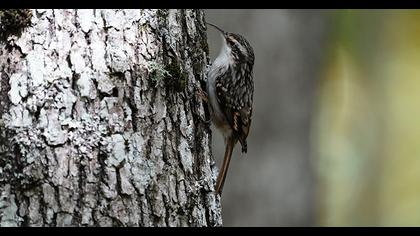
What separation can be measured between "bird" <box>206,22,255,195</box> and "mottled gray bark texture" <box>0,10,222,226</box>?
4.27ft

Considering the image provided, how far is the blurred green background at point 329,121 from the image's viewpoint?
17.2 feet

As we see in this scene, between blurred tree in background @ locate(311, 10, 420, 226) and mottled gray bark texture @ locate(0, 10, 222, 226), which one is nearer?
mottled gray bark texture @ locate(0, 10, 222, 226)

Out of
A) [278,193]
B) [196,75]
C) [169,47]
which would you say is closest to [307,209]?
[278,193]

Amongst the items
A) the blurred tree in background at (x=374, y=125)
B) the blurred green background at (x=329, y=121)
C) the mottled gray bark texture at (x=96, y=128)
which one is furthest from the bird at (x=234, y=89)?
the blurred tree in background at (x=374, y=125)

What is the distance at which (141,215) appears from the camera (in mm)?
2875

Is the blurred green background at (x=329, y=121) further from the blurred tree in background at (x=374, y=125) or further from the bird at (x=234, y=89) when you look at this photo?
the bird at (x=234, y=89)

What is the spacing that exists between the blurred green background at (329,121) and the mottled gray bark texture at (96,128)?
1950 mm

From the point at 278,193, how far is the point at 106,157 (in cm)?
257

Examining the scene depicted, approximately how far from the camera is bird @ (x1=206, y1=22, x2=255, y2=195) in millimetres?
4500

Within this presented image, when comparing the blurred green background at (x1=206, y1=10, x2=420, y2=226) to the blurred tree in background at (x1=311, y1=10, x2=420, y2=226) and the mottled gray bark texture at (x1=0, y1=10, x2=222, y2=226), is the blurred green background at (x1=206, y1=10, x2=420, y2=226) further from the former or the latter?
the mottled gray bark texture at (x1=0, y1=10, x2=222, y2=226)

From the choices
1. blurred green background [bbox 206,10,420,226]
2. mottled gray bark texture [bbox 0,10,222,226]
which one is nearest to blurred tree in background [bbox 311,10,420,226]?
blurred green background [bbox 206,10,420,226]

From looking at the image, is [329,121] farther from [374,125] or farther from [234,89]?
[234,89]
